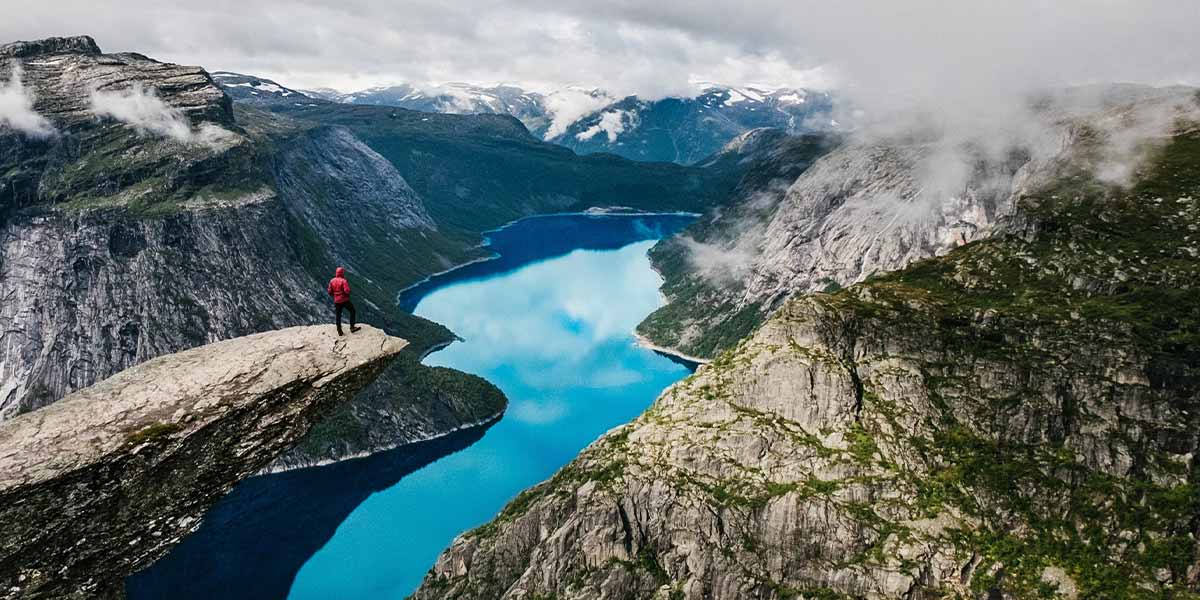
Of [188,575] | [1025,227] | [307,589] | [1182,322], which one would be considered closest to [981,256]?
[1025,227]

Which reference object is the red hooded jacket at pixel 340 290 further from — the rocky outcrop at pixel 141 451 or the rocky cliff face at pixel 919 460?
the rocky cliff face at pixel 919 460

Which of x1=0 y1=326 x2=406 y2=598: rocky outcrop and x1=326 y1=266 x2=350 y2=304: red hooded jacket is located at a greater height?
x1=326 y1=266 x2=350 y2=304: red hooded jacket

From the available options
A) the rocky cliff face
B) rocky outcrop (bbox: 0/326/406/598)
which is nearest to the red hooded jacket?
rocky outcrop (bbox: 0/326/406/598)

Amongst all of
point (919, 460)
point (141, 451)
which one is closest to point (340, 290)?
point (141, 451)

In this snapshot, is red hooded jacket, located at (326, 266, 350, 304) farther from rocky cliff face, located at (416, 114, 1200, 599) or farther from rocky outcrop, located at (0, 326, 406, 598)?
rocky cliff face, located at (416, 114, 1200, 599)

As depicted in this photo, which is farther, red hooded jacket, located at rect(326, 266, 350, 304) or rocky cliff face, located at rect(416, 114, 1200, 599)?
rocky cliff face, located at rect(416, 114, 1200, 599)

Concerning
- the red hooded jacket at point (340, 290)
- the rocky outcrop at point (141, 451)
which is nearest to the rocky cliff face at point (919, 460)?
the red hooded jacket at point (340, 290)
